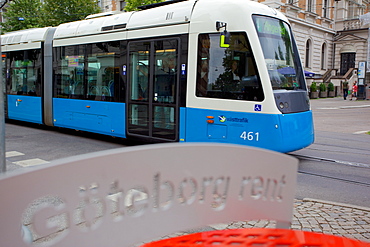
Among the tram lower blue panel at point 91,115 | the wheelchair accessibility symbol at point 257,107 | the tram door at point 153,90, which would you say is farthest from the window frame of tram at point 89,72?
the wheelchair accessibility symbol at point 257,107

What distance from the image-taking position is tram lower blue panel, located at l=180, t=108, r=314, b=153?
6.53 meters

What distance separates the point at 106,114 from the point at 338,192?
5835 millimetres

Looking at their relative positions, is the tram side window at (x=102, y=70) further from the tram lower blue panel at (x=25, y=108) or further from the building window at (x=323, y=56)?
the building window at (x=323, y=56)

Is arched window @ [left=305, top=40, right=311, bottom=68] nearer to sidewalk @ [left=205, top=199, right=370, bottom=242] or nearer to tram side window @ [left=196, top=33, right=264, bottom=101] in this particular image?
tram side window @ [left=196, top=33, right=264, bottom=101]

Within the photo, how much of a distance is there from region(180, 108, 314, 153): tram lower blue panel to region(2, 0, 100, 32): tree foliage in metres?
27.6

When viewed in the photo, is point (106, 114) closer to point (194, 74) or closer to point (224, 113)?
point (194, 74)

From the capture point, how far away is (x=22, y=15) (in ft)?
113

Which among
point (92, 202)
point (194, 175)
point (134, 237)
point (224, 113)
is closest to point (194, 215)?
point (194, 175)

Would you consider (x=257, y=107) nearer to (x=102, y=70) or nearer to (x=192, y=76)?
(x=192, y=76)

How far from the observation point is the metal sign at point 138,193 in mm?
1100

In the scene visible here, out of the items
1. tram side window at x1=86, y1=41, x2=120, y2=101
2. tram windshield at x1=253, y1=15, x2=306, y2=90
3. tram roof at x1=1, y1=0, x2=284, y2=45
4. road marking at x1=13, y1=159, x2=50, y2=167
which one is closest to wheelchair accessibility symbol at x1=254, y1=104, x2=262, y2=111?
tram windshield at x1=253, y1=15, x2=306, y2=90

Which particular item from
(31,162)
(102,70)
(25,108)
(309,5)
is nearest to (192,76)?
(102,70)

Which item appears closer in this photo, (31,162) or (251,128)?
(251,128)

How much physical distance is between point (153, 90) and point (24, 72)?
6.47 m
